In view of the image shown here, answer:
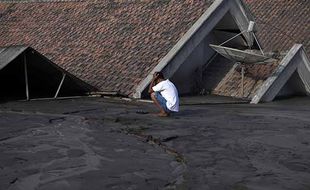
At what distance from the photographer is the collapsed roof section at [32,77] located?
49.4ft

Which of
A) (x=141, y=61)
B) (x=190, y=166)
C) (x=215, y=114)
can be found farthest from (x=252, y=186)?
(x=141, y=61)

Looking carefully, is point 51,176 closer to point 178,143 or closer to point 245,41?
point 178,143

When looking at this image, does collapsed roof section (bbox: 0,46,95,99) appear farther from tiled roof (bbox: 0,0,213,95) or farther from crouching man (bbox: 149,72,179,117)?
crouching man (bbox: 149,72,179,117)

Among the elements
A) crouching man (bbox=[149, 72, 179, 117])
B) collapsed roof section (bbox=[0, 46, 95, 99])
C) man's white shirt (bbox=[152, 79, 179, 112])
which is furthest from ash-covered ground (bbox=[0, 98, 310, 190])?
collapsed roof section (bbox=[0, 46, 95, 99])

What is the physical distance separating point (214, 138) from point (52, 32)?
12831 millimetres

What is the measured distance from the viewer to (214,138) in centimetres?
1065

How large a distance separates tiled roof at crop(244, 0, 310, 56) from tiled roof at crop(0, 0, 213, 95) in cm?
808

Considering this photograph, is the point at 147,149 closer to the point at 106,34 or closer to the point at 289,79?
the point at 106,34

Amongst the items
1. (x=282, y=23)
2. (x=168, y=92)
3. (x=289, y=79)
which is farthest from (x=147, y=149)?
(x=282, y=23)

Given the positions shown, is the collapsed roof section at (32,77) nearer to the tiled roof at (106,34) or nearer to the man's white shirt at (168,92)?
the tiled roof at (106,34)

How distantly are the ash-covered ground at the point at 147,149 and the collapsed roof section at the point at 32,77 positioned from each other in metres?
1.26

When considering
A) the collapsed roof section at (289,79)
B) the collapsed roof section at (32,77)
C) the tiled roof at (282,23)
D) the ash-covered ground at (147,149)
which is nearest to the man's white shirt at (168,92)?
the ash-covered ground at (147,149)

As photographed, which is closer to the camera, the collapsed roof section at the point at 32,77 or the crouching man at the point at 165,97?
the crouching man at the point at 165,97

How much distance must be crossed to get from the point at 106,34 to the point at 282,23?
11.8m
